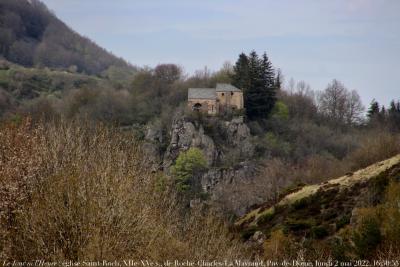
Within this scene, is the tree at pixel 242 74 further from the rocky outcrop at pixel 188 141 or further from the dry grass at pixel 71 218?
the dry grass at pixel 71 218

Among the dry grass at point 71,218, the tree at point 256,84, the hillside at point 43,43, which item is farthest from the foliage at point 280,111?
the hillside at point 43,43

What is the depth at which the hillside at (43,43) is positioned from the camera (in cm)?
13625

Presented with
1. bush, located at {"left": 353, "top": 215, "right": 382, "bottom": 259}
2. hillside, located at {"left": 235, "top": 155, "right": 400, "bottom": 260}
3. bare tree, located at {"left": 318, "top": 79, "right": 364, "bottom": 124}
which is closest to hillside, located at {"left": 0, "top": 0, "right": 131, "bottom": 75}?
bare tree, located at {"left": 318, "top": 79, "right": 364, "bottom": 124}

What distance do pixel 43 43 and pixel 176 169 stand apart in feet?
358

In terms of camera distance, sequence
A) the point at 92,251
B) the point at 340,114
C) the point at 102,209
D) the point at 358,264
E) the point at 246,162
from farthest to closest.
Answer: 1. the point at 340,114
2. the point at 246,162
3. the point at 358,264
4. the point at 102,209
5. the point at 92,251

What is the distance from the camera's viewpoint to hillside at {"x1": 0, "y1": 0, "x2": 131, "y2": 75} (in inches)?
5364

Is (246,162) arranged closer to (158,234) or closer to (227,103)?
(227,103)

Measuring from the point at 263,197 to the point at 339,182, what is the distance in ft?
57.4

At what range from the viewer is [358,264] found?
485 inches

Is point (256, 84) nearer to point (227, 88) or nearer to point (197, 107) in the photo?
point (227, 88)

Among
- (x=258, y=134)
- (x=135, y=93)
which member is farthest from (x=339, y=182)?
(x=135, y=93)

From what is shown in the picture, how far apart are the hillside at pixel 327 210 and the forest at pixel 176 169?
4.7 inches

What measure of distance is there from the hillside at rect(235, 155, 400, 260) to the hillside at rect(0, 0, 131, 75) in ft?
371

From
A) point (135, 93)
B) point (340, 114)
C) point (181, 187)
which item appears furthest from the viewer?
point (340, 114)
